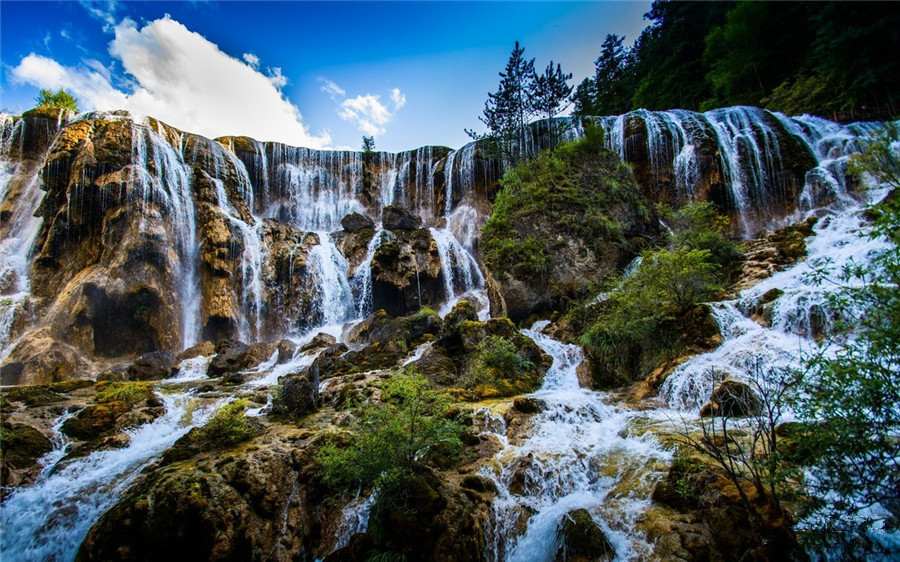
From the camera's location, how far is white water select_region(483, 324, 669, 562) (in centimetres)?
493

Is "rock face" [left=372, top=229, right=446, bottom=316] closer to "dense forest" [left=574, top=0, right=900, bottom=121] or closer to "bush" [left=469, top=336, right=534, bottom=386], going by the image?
"bush" [left=469, top=336, right=534, bottom=386]

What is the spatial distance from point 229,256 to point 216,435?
51.7 ft

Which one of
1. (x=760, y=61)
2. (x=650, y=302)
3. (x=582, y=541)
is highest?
(x=760, y=61)

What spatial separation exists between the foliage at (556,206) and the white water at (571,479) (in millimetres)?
8302

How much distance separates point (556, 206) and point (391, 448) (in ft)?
45.9

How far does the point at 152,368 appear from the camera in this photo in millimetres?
14016

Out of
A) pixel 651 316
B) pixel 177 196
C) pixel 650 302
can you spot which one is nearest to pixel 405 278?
pixel 177 196

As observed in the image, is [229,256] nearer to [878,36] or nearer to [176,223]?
[176,223]

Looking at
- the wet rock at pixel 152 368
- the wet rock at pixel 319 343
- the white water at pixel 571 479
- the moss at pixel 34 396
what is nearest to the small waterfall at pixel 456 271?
the wet rock at pixel 319 343

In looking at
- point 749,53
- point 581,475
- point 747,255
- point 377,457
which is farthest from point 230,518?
point 749,53

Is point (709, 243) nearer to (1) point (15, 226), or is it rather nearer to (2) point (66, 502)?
(2) point (66, 502)

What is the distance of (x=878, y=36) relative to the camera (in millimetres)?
17438

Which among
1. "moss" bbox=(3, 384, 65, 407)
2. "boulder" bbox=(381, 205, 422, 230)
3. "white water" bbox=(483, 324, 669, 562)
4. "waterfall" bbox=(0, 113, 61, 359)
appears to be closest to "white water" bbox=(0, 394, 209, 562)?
"moss" bbox=(3, 384, 65, 407)

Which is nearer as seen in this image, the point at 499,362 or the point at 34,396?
the point at 34,396
